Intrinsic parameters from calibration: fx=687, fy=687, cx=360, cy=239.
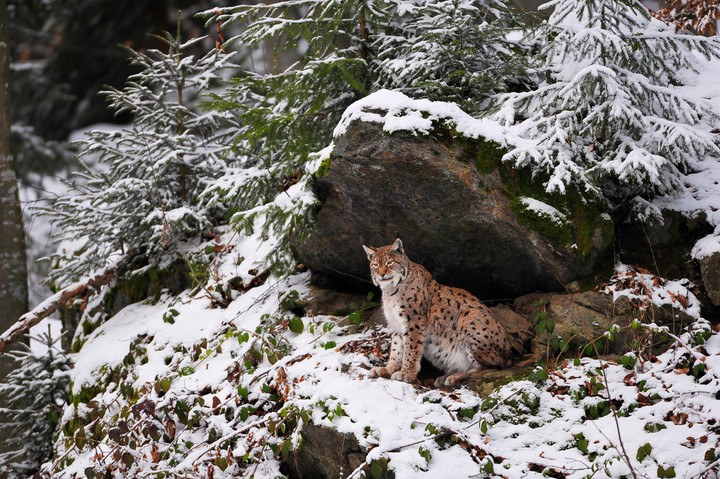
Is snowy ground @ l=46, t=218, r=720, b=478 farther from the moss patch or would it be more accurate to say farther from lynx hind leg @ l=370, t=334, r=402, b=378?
the moss patch

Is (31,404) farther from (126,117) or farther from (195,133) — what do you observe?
(126,117)

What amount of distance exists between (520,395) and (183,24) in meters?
7.70

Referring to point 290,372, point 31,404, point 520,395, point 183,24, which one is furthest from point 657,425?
point 183,24

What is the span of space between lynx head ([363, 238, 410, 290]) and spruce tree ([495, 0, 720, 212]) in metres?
1.43

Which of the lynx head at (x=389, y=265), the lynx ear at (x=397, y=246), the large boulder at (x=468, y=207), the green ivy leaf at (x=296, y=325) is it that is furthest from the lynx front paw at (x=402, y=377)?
the large boulder at (x=468, y=207)

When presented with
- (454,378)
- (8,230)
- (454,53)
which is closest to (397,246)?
(454,378)

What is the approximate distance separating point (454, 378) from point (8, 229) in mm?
7130

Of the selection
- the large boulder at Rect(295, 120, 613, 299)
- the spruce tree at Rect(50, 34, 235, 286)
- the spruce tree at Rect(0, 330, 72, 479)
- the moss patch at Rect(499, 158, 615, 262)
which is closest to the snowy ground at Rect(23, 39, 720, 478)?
the large boulder at Rect(295, 120, 613, 299)

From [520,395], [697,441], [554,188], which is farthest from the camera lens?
[554,188]

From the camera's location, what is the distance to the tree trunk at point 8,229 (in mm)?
9891

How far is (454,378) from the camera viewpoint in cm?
635

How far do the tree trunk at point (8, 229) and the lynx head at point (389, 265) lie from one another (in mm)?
5989

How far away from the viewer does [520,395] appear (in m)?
5.91

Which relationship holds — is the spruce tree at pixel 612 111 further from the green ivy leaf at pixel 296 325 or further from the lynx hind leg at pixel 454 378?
the green ivy leaf at pixel 296 325
